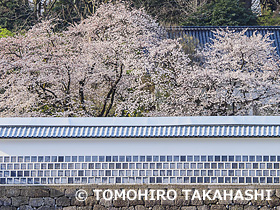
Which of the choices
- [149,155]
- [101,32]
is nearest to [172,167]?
[149,155]

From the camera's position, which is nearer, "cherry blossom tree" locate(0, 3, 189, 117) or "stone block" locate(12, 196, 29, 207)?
"stone block" locate(12, 196, 29, 207)

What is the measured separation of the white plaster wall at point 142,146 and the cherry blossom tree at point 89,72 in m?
3.93

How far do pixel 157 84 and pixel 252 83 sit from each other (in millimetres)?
2578

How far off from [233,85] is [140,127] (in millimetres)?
5362

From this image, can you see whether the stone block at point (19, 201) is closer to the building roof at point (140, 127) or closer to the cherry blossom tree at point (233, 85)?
the building roof at point (140, 127)

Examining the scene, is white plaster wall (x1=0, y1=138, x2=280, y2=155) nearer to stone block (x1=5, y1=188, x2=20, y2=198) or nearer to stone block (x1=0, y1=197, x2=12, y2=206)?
stone block (x1=5, y1=188, x2=20, y2=198)

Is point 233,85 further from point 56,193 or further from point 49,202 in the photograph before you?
point 49,202

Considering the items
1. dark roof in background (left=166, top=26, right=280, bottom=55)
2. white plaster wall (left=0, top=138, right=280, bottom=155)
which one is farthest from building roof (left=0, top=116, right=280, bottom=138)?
dark roof in background (left=166, top=26, right=280, bottom=55)

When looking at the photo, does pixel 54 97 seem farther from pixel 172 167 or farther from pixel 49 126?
pixel 172 167

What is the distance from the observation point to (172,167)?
32.9 feet

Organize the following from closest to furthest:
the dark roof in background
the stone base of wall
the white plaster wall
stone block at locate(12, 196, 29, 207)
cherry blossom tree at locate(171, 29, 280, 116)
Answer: the stone base of wall, the white plaster wall, stone block at locate(12, 196, 29, 207), cherry blossom tree at locate(171, 29, 280, 116), the dark roof in background

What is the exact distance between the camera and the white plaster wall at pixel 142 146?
392 inches

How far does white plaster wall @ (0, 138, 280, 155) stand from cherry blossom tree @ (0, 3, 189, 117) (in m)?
3.93

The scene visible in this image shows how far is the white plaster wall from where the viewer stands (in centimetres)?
996
